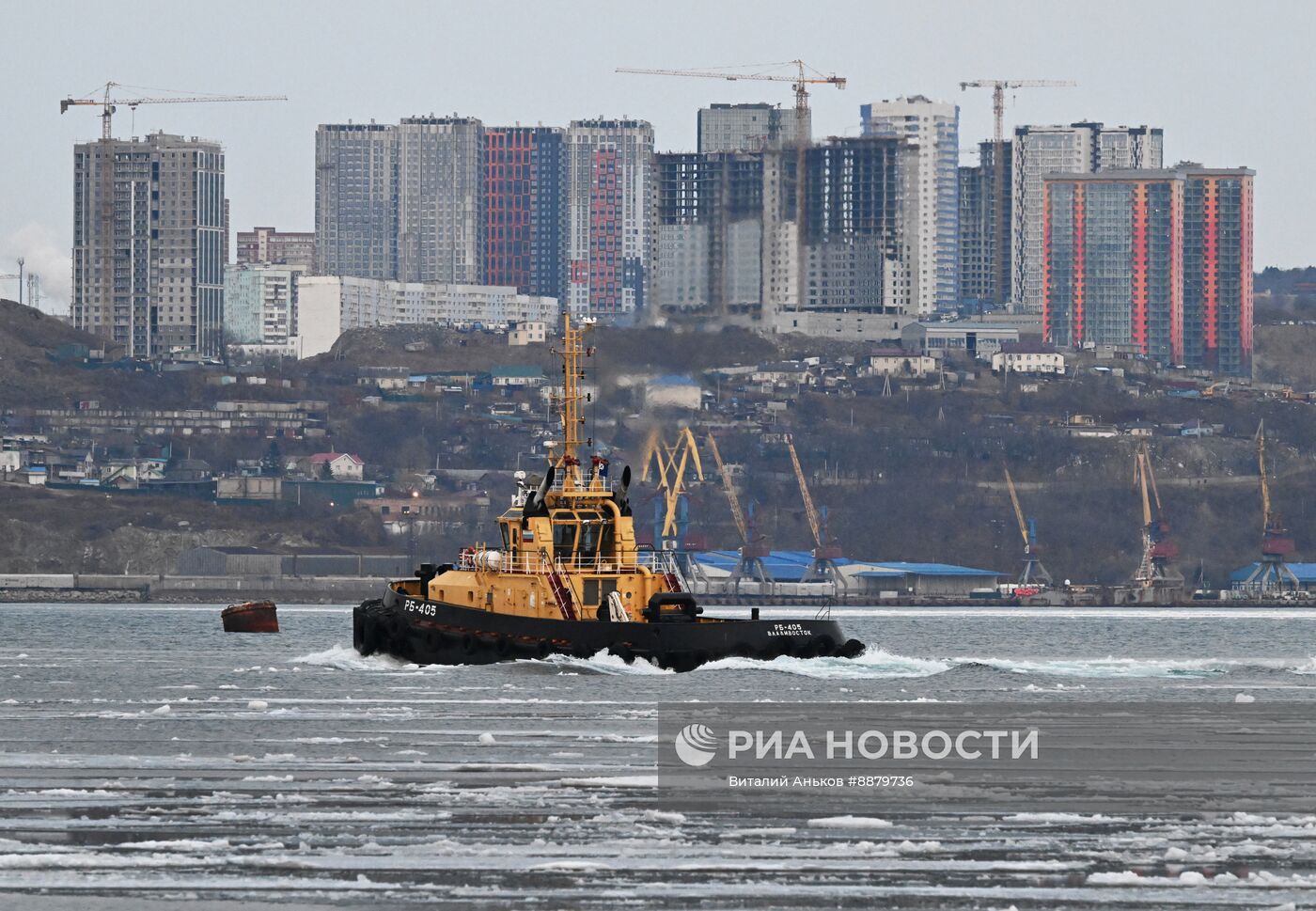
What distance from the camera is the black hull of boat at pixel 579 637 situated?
187 ft

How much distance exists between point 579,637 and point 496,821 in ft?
84.4

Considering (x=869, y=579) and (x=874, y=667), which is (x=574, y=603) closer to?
(x=874, y=667)

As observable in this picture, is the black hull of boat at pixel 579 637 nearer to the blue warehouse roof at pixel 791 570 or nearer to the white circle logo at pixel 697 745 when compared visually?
the white circle logo at pixel 697 745

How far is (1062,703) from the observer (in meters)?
52.2

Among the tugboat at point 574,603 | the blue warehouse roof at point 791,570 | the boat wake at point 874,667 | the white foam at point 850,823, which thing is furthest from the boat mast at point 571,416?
the blue warehouse roof at point 791,570

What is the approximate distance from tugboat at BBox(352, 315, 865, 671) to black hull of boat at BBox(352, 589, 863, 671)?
0.02 m

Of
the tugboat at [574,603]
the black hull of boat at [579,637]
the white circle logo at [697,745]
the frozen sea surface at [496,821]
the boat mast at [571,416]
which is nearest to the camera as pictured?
the frozen sea surface at [496,821]

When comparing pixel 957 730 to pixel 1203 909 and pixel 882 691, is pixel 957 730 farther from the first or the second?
pixel 1203 909

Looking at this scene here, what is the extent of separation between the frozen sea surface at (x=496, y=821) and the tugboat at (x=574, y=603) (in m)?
0.65

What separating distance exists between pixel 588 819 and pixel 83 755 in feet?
36.8

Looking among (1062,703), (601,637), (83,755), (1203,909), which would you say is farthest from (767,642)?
(1203,909)

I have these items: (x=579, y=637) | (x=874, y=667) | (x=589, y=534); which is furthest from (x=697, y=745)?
(x=874, y=667)

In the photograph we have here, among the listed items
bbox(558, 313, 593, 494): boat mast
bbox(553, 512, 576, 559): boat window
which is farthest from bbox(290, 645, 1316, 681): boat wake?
bbox(558, 313, 593, 494): boat mast

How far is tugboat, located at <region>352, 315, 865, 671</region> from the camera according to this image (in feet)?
188
